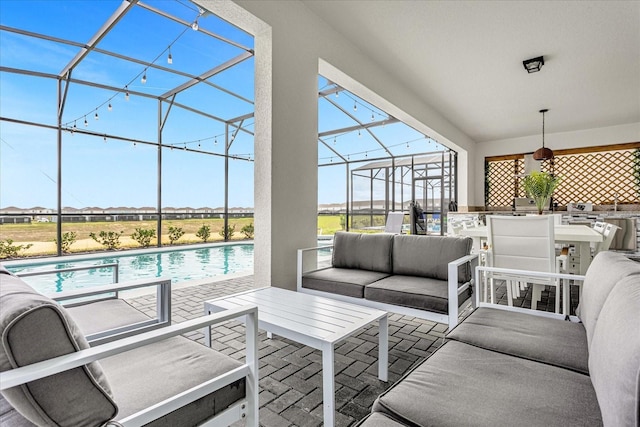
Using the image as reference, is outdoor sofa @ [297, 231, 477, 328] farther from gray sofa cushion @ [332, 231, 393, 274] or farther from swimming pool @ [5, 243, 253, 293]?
swimming pool @ [5, 243, 253, 293]

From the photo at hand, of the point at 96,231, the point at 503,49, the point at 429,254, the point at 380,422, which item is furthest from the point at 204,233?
the point at 380,422

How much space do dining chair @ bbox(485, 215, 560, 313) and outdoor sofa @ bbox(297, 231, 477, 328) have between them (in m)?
0.53

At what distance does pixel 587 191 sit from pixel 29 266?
11883 mm

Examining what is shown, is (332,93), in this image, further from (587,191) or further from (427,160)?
(587,191)

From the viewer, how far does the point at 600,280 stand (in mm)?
1321

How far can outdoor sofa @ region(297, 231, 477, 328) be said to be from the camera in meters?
2.18

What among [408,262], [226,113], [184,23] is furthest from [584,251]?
[226,113]

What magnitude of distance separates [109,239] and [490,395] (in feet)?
29.7

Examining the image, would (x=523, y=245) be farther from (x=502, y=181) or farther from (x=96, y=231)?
(x=96, y=231)

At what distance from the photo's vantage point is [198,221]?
9484 millimetres

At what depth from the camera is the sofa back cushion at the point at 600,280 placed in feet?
3.86

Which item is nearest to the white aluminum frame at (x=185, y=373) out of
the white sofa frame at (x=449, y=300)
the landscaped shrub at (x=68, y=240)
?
the white sofa frame at (x=449, y=300)

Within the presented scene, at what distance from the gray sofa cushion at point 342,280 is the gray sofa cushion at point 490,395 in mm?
1309

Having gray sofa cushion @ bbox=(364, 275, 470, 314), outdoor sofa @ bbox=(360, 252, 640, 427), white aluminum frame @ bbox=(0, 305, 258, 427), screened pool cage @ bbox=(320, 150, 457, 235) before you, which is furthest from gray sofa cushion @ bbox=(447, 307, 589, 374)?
screened pool cage @ bbox=(320, 150, 457, 235)
